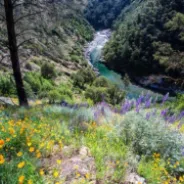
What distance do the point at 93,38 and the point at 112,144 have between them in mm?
113278

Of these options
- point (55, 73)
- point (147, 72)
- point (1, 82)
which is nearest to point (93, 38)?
point (147, 72)

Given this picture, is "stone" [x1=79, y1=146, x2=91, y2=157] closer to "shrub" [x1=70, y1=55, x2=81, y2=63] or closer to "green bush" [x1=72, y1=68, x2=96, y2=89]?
"green bush" [x1=72, y1=68, x2=96, y2=89]

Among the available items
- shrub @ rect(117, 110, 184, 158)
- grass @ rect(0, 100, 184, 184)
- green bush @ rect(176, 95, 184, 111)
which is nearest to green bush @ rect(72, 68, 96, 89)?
green bush @ rect(176, 95, 184, 111)

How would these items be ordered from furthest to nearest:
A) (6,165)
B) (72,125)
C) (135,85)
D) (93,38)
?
(93,38) → (135,85) → (72,125) → (6,165)

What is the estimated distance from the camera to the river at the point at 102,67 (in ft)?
190

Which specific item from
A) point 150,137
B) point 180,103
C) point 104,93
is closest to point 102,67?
point 104,93

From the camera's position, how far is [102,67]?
7869cm

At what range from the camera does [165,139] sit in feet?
15.1

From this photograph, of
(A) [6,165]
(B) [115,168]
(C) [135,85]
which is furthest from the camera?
(C) [135,85]

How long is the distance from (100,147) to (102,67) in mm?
74855

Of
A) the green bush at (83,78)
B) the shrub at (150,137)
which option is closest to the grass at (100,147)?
the shrub at (150,137)

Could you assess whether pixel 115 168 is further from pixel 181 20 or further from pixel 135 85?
pixel 135 85

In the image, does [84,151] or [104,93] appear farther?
[104,93]

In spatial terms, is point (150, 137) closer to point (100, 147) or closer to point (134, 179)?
point (100, 147)
